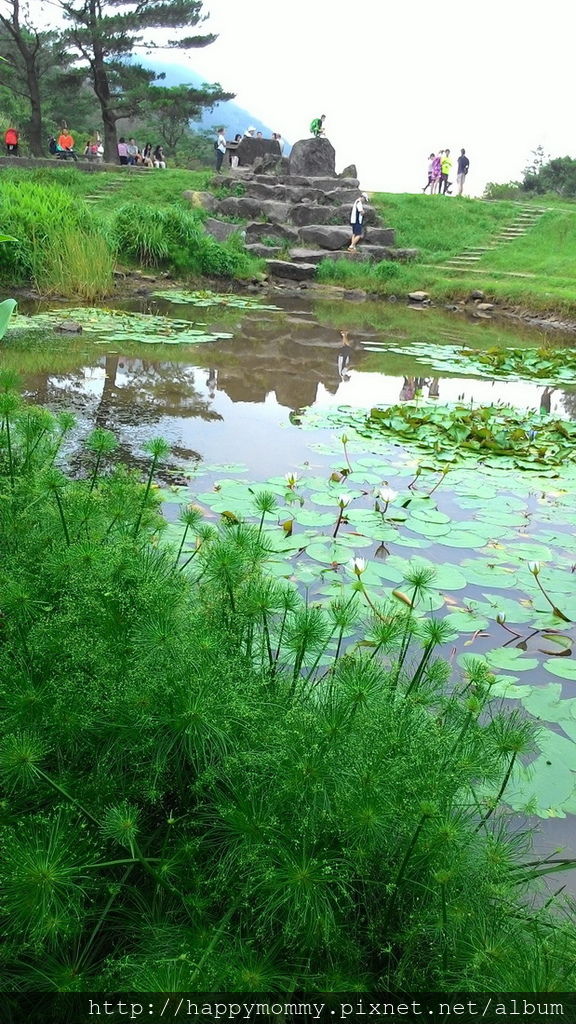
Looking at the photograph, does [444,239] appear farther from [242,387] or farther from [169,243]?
[242,387]

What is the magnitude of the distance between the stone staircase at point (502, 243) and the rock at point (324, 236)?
8.00 feet

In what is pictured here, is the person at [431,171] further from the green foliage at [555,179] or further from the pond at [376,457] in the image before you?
the pond at [376,457]

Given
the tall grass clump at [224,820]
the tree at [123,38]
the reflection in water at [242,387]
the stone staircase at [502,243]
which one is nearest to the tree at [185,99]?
the tree at [123,38]

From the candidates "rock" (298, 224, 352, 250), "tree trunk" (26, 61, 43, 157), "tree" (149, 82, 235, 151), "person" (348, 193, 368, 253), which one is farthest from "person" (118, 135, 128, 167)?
"person" (348, 193, 368, 253)

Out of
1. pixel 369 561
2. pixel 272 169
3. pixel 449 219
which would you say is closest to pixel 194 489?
pixel 369 561

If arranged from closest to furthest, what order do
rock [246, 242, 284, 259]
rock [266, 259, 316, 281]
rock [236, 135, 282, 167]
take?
rock [266, 259, 316, 281] < rock [246, 242, 284, 259] < rock [236, 135, 282, 167]

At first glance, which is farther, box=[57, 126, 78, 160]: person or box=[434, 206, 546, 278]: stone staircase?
box=[57, 126, 78, 160]: person

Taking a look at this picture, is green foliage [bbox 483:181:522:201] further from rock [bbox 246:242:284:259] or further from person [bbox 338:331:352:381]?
person [bbox 338:331:352:381]

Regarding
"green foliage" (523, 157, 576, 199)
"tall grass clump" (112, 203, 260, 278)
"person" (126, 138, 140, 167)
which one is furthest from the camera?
"green foliage" (523, 157, 576, 199)

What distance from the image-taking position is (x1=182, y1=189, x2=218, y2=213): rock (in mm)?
18422

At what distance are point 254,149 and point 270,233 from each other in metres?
7.80

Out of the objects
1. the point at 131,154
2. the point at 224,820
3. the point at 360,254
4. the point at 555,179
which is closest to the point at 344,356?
the point at 224,820

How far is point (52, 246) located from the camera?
9289mm

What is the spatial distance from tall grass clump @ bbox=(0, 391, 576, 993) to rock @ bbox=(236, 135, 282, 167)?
24.7 m
